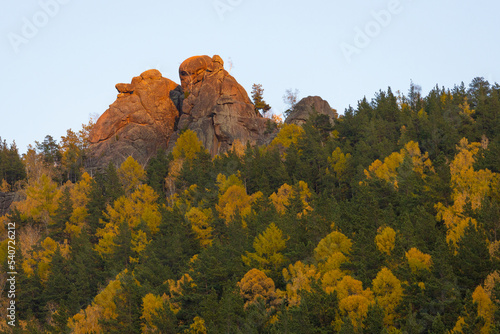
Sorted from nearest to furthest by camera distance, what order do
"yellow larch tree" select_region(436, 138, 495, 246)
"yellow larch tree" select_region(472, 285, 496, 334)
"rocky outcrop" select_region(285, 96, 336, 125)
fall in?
1. "yellow larch tree" select_region(472, 285, 496, 334)
2. "yellow larch tree" select_region(436, 138, 495, 246)
3. "rocky outcrop" select_region(285, 96, 336, 125)

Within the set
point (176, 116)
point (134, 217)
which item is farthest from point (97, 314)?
point (176, 116)

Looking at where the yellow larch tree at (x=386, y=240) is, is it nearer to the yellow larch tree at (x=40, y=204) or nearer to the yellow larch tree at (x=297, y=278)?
the yellow larch tree at (x=297, y=278)

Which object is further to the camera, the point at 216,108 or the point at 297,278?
the point at 216,108

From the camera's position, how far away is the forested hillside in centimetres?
3931

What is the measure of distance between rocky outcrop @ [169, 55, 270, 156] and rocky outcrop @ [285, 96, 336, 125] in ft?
16.8

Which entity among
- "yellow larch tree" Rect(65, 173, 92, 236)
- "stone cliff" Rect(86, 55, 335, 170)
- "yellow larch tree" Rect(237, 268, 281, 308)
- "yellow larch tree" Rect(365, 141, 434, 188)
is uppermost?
"stone cliff" Rect(86, 55, 335, 170)

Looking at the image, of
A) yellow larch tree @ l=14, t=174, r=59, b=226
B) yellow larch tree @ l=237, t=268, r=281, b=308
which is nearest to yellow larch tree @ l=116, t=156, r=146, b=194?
yellow larch tree @ l=14, t=174, r=59, b=226

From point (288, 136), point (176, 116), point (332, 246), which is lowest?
point (332, 246)

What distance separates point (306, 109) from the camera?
99625mm

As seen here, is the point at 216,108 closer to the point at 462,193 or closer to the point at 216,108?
the point at 216,108

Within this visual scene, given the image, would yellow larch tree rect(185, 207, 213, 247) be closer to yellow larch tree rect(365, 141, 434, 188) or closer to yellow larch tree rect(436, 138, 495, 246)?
yellow larch tree rect(365, 141, 434, 188)

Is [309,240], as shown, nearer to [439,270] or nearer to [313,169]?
A: [439,270]

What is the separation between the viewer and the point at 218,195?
66.5 meters

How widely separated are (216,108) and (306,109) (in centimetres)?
1605
